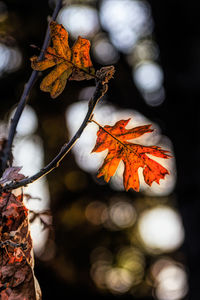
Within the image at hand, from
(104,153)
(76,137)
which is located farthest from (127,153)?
(104,153)

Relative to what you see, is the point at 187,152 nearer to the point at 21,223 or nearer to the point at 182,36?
the point at 182,36

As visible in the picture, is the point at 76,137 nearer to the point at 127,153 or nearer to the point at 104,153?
the point at 127,153

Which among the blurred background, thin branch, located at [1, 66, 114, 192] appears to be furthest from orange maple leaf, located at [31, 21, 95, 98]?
the blurred background

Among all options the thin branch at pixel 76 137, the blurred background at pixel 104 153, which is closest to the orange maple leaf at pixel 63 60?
the thin branch at pixel 76 137

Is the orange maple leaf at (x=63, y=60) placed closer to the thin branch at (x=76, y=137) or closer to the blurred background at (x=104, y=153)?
the thin branch at (x=76, y=137)

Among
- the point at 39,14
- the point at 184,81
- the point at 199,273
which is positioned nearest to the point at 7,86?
the point at 39,14
